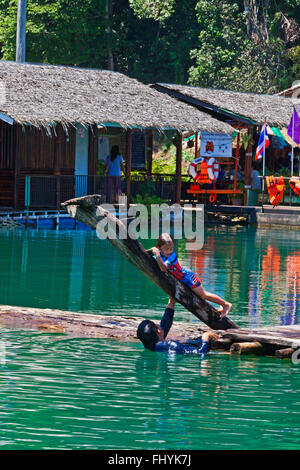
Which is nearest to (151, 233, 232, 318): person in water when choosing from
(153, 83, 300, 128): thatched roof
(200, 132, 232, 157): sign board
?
(200, 132, 232, 157): sign board

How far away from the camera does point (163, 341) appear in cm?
1242

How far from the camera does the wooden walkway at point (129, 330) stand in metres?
12.2

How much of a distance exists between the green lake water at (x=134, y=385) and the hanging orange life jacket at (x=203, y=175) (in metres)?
15.6

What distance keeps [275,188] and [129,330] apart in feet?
69.7

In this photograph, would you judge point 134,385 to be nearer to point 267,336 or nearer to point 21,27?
point 267,336

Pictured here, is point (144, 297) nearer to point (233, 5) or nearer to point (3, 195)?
point (3, 195)

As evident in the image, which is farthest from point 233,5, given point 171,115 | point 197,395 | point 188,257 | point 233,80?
point 197,395

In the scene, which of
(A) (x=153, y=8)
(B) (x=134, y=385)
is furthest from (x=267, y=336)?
(A) (x=153, y=8)

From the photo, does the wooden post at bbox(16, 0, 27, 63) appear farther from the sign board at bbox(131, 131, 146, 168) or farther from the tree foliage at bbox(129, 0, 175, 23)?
the tree foliage at bbox(129, 0, 175, 23)

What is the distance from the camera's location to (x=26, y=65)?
31875 mm

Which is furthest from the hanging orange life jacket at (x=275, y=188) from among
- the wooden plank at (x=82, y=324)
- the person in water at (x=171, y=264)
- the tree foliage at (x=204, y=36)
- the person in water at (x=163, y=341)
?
the person in water at (x=163, y=341)

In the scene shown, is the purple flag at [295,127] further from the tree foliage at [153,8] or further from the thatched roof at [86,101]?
the tree foliage at [153,8]
